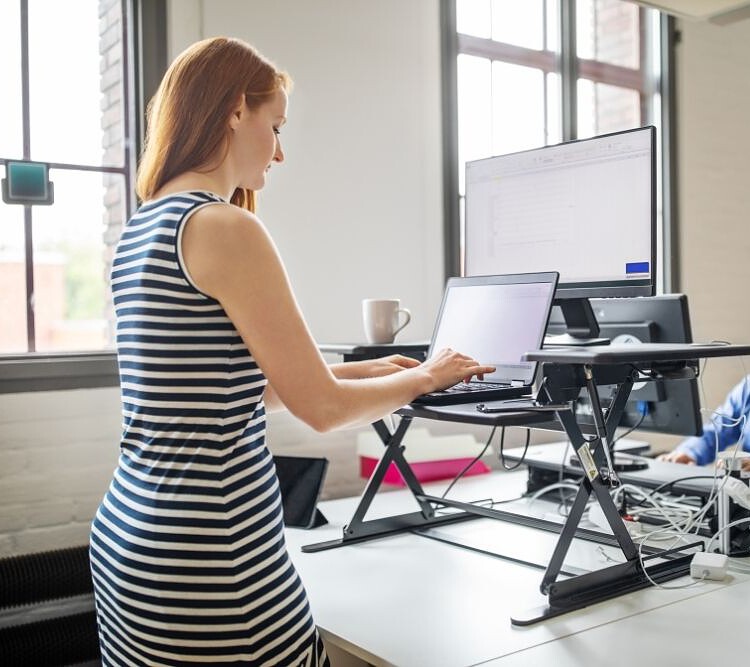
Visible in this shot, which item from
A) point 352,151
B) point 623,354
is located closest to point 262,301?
point 623,354

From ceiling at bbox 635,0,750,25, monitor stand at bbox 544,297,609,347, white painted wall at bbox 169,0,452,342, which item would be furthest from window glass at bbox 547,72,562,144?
monitor stand at bbox 544,297,609,347

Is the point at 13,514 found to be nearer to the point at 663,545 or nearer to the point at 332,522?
the point at 332,522

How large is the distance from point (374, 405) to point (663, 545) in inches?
29.1

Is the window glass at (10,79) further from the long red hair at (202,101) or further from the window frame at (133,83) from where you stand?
the long red hair at (202,101)

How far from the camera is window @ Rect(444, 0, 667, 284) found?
2863 mm

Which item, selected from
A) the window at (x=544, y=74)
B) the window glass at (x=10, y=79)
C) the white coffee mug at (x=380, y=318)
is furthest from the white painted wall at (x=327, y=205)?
the white coffee mug at (x=380, y=318)

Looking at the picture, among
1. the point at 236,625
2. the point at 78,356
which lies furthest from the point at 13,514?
the point at 236,625

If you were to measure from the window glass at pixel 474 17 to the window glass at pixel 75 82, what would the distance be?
1.24 meters

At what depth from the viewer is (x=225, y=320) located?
3.26 ft

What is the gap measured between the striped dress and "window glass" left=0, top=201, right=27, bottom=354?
112cm

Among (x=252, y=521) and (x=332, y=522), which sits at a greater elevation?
(x=252, y=521)

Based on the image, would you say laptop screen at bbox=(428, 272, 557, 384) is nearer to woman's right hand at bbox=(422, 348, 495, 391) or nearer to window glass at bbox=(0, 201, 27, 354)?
woman's right hand at bbox=(422, 348, 495, 391)

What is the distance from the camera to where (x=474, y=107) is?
2928mm

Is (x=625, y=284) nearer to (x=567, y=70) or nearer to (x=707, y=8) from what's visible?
(x=707, y=8)
